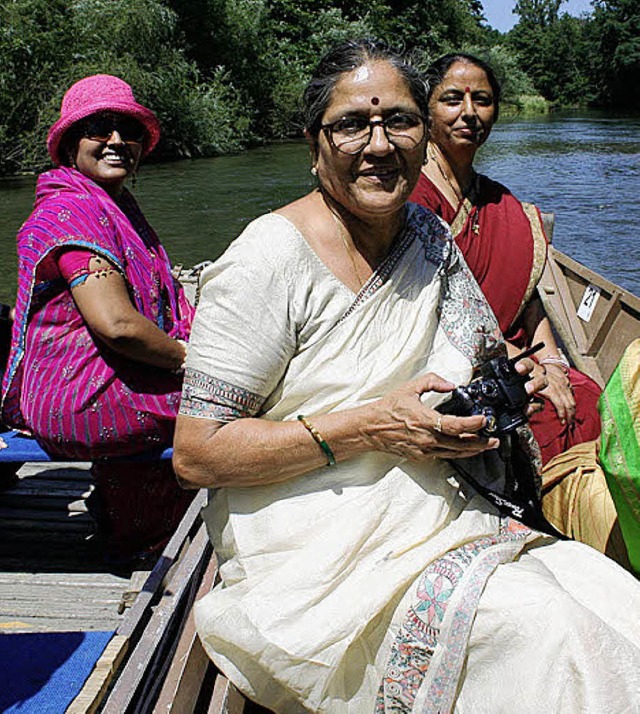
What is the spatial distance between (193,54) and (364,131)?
80.9 feet

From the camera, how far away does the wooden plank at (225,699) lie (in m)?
1.62

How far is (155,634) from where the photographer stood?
1798 mm

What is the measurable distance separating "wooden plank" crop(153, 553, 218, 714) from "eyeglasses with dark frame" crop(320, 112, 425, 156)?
1.11 meters

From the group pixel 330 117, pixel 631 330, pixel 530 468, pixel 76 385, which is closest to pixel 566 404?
pixel 530 468

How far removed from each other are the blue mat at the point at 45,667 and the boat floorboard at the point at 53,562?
38 centimetres

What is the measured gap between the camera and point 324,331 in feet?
5.30

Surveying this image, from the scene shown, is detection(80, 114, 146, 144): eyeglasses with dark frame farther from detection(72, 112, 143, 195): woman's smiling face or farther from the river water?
the river water

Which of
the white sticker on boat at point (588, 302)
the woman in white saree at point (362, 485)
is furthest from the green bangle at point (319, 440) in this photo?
the white sticker on boat at point (588, 302)

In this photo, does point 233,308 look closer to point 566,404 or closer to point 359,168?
point 359,168

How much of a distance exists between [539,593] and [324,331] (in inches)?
25.2

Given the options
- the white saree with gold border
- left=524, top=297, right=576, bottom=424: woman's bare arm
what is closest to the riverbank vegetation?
left=524, top=297, right=576, bottom=424: woman's bare arm

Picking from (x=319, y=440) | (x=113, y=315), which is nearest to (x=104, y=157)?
(x=113, y=315)

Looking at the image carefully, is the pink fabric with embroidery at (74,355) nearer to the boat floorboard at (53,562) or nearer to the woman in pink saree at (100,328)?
the woman in pink saree at (100,328)

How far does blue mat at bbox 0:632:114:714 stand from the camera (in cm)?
176
